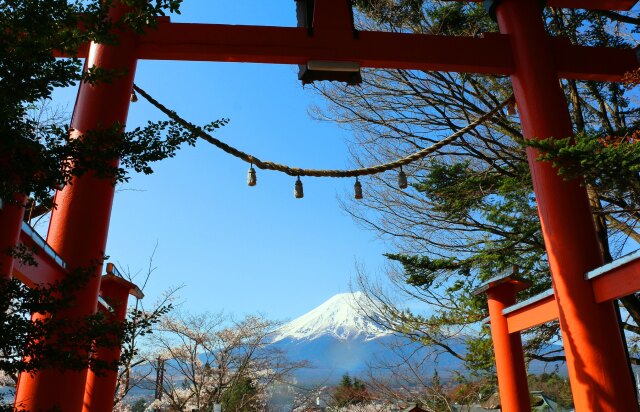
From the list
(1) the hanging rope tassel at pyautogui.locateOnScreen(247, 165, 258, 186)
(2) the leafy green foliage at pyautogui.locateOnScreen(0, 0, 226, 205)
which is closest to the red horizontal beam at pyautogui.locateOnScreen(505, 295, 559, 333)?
(1) the hanging rope tassel at pyautogui.locateOnScreen(247, 165, 258, 186)

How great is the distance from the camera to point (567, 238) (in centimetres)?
336

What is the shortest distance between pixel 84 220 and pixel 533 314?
3112mm

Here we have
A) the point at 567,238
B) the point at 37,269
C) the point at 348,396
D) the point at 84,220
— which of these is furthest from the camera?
the point at 348,396

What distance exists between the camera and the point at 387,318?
9523mm

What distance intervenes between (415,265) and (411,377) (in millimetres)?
7271

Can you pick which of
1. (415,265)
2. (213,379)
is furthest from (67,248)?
(213,379)

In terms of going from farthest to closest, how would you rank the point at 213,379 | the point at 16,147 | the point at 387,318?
the point at 213,379
the point at 387,318
the point at 16,147

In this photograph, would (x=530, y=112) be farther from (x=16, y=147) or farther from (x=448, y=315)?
(x=448, y=315)

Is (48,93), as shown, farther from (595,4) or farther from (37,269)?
(595,4)

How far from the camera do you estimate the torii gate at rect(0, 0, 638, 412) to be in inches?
115

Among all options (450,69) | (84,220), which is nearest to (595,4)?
(450,69)

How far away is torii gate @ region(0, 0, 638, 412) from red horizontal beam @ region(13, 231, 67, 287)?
2.7 inches

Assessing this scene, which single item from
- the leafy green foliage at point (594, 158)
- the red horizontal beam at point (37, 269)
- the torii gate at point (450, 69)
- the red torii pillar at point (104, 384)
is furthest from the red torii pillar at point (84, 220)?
the leafy green foliage at point (594, 158)

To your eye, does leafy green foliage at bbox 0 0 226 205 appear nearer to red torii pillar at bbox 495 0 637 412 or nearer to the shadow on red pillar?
the shadow on red pillar
